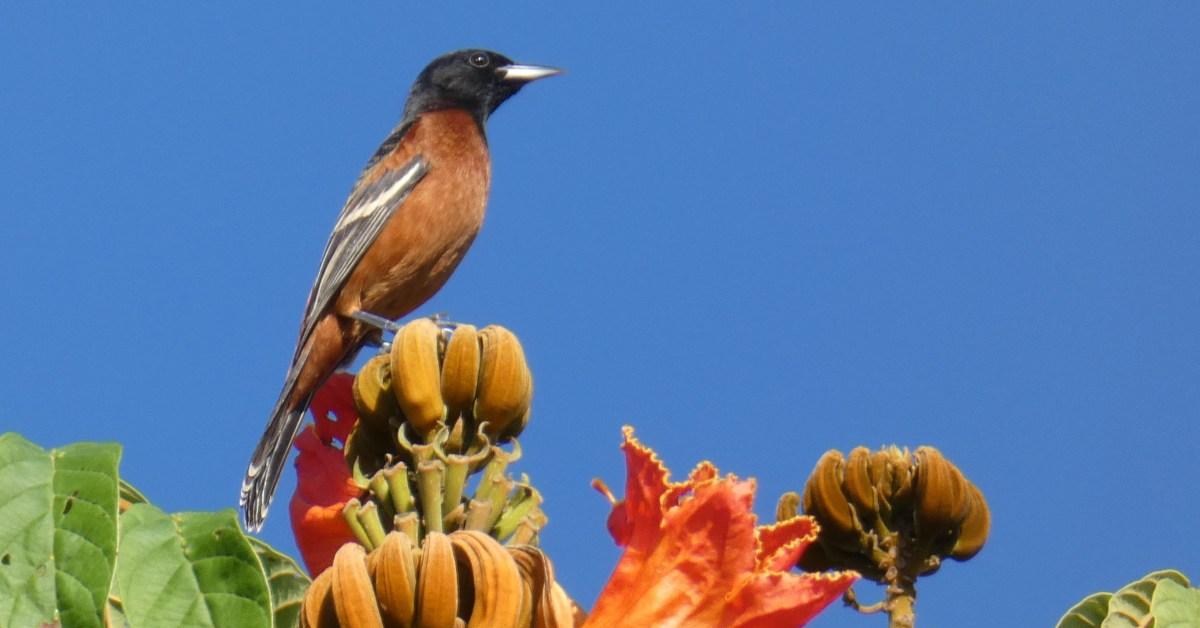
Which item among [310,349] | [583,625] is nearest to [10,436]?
[583,625]

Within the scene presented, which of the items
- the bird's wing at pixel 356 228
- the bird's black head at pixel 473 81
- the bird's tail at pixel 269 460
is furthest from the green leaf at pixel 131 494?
the bird's black head at pixel 473 81

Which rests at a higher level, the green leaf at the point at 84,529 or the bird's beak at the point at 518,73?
the bird's beak at the point at 518,73

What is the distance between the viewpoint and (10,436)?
5.48ft

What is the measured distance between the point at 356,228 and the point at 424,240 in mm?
452

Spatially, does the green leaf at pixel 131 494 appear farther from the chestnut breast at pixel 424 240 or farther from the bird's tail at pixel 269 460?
the chestnut breast at pixel 424 240

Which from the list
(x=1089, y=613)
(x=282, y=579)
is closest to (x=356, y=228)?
(x=282, y=579)

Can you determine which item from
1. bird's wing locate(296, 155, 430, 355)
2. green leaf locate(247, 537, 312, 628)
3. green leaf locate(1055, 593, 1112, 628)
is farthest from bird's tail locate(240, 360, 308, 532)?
green leaf locate(1055, 593, 1112, 628)

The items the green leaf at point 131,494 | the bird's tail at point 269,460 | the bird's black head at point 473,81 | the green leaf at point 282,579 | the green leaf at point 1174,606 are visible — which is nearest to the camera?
the green leaf at point 131,494

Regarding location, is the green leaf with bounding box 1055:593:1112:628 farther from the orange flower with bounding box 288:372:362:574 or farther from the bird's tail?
the bird's tail

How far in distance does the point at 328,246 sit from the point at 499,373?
4.69 m

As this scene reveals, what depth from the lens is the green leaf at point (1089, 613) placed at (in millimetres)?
2258

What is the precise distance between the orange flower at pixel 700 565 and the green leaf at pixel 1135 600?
0.63 meters

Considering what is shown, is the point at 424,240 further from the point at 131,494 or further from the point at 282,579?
the point at 131,494

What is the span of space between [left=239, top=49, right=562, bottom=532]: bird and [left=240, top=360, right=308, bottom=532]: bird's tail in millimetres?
11
